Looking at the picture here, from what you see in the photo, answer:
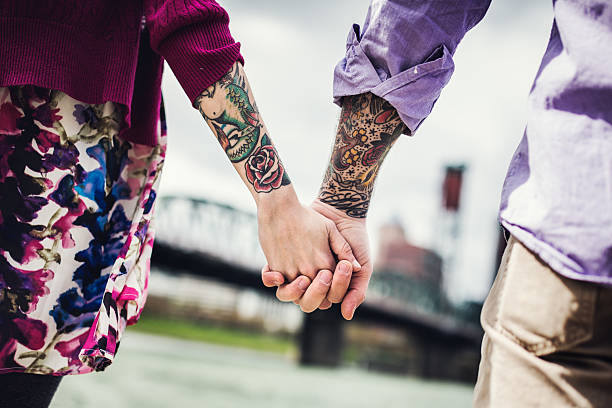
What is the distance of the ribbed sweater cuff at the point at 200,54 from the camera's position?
113cm

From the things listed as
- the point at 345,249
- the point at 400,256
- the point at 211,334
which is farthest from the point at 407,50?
the point at 400,256

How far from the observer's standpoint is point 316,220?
55.6 inches

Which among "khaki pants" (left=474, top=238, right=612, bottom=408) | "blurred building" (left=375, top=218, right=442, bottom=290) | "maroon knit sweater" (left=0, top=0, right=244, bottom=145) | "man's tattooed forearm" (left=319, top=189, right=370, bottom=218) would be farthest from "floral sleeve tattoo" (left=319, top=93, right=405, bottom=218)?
"blurred building" (left=375, top=218, right=442, bottom=290)

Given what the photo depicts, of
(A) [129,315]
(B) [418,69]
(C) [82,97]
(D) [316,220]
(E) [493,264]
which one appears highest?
(B) [418,69]

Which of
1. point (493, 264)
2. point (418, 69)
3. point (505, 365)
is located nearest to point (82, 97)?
point (418, 69)

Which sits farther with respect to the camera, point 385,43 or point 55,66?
point 385,43

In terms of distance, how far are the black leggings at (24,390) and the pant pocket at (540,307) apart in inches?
34.7

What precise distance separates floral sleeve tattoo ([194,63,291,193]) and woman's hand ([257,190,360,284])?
0.15 ft

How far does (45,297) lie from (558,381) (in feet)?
3.08

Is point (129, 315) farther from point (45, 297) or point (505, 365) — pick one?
point (505, 365)

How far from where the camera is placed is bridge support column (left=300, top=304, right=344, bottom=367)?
66.9 feet

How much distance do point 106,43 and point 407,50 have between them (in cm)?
71

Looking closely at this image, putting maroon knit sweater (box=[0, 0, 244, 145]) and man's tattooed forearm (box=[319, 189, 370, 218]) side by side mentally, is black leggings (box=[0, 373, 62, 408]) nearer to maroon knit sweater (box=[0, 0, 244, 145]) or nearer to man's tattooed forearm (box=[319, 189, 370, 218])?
maroon knit sweater (box=[0, 0, 244, 145])

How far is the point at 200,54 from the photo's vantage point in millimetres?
1139
